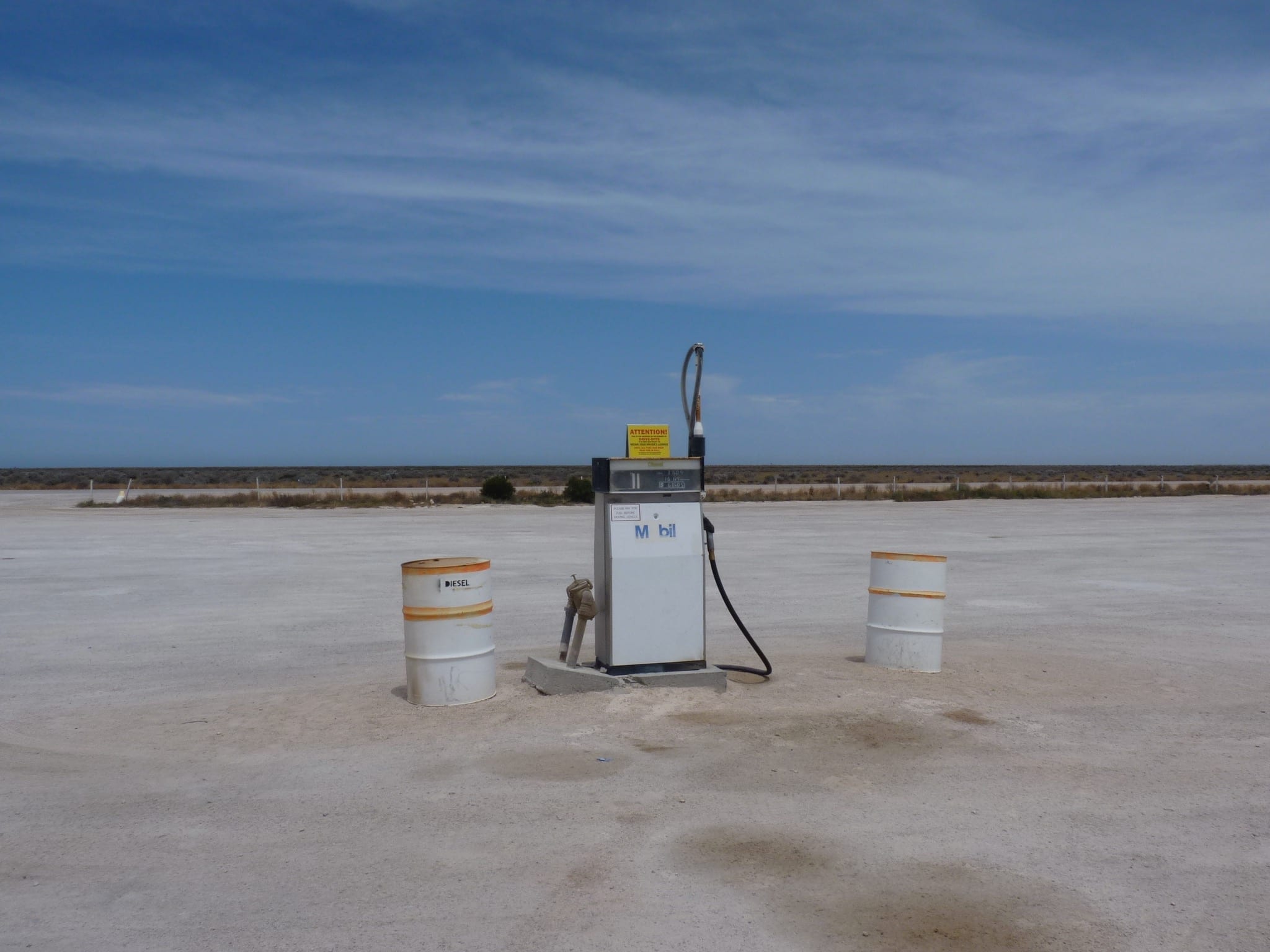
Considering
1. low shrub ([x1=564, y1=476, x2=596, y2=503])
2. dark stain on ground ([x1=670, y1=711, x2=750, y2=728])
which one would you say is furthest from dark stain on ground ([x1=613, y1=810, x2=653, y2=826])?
low shrub ([x1=564, y1=476, x2=596, y2=503])

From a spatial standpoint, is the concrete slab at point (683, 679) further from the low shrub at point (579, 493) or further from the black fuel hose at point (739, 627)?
the low shrub at point (579, 493)

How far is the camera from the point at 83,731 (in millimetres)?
7207

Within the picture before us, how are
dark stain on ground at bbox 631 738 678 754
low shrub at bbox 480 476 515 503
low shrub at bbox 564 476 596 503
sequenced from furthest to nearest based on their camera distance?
low shrub at bbox 480 476 515 503
low shrub at bbox 564 476 596 503
dark stain on ground at bbox 631 738 678 754

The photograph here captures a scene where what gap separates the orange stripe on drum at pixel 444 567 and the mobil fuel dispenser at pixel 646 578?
712mm

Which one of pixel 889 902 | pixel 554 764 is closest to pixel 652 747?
pixel 554 764

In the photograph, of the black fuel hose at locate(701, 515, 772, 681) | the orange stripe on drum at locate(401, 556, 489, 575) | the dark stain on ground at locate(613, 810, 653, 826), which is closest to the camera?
the dark stain on ground at locate(613, 810, 653, 826)

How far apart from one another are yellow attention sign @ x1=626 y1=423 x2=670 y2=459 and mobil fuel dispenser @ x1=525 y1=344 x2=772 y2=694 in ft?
0.06

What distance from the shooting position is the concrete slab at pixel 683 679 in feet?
25.1

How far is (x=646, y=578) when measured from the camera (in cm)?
764

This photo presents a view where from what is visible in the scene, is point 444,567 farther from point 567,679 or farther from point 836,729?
point 836,729

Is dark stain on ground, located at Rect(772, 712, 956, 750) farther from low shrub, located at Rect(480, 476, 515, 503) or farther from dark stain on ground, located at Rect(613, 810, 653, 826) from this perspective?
low shrub, located at Rect(480, 476, 515, 503)

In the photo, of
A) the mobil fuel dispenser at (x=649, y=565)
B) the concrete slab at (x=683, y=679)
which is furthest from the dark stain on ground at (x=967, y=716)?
the mobil fuel dispenser at (x=649, y=565)

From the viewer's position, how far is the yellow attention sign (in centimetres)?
769

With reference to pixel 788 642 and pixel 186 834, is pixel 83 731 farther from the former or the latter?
pixel 788 642
